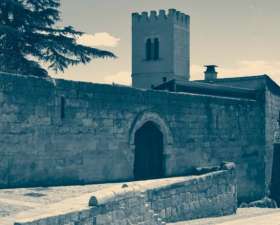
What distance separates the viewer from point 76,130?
530 inches

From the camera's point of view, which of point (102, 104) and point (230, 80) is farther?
point (230, 80)

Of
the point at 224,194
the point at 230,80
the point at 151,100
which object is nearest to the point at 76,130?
the point at 151,100

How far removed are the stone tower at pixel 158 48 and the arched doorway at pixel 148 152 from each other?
27708 mm

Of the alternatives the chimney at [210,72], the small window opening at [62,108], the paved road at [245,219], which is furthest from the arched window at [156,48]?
the small window opening at [62,108]

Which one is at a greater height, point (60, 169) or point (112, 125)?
point (112, 125)

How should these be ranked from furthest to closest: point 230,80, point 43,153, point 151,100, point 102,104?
1. point 230,80
2. point 151,100
3. point 102,104
4. point 43,153

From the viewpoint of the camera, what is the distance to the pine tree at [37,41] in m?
21.0

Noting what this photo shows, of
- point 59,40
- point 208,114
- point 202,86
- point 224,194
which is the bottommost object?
point 224,194

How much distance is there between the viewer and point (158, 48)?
45500 millimetres

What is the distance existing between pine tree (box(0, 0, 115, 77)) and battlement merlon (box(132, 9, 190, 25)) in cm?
2422

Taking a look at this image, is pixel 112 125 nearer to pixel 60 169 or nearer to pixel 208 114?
pixel 60 169

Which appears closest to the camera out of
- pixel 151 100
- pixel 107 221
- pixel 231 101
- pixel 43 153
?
pixel 107 221

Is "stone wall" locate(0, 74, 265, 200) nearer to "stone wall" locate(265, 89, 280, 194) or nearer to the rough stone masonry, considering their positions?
the rough stone masonry

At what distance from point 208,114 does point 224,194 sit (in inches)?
119
